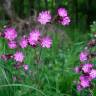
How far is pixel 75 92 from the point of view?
334 cm

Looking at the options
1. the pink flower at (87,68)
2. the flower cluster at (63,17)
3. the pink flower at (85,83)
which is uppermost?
the flower cluster at (63,17)

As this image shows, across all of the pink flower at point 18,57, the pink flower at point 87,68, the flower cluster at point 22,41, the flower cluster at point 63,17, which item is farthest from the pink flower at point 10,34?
the pink flower at point 87,68

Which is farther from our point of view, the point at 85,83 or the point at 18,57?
the point at 18,57

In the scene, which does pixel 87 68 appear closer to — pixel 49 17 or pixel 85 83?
pixel 85 83

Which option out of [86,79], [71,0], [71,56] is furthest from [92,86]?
[71,0]

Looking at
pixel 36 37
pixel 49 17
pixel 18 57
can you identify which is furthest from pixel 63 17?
pixel 18 57

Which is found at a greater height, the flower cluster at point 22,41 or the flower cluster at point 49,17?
the flower cluster at point 49,17

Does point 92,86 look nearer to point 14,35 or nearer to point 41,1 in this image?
point 14,35

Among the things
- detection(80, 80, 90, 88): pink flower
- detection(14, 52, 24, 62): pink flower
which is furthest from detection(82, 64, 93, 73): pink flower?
detection(14, 52, 24, 62): pink flower

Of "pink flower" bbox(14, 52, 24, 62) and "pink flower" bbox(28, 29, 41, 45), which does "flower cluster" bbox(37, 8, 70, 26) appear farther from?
"pink flower" bbox(14, 52, 24, 62)

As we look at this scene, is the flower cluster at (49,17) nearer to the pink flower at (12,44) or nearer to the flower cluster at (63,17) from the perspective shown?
the flower cluster at (63,17)

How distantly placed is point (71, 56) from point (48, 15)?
187cm

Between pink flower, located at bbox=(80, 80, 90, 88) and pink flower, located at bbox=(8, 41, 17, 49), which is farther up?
pink flower, located at bbox=(8, 41, 17, 49)

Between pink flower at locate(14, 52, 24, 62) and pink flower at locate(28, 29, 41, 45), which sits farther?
pink flower at locate(14, 52, 24, 62)
